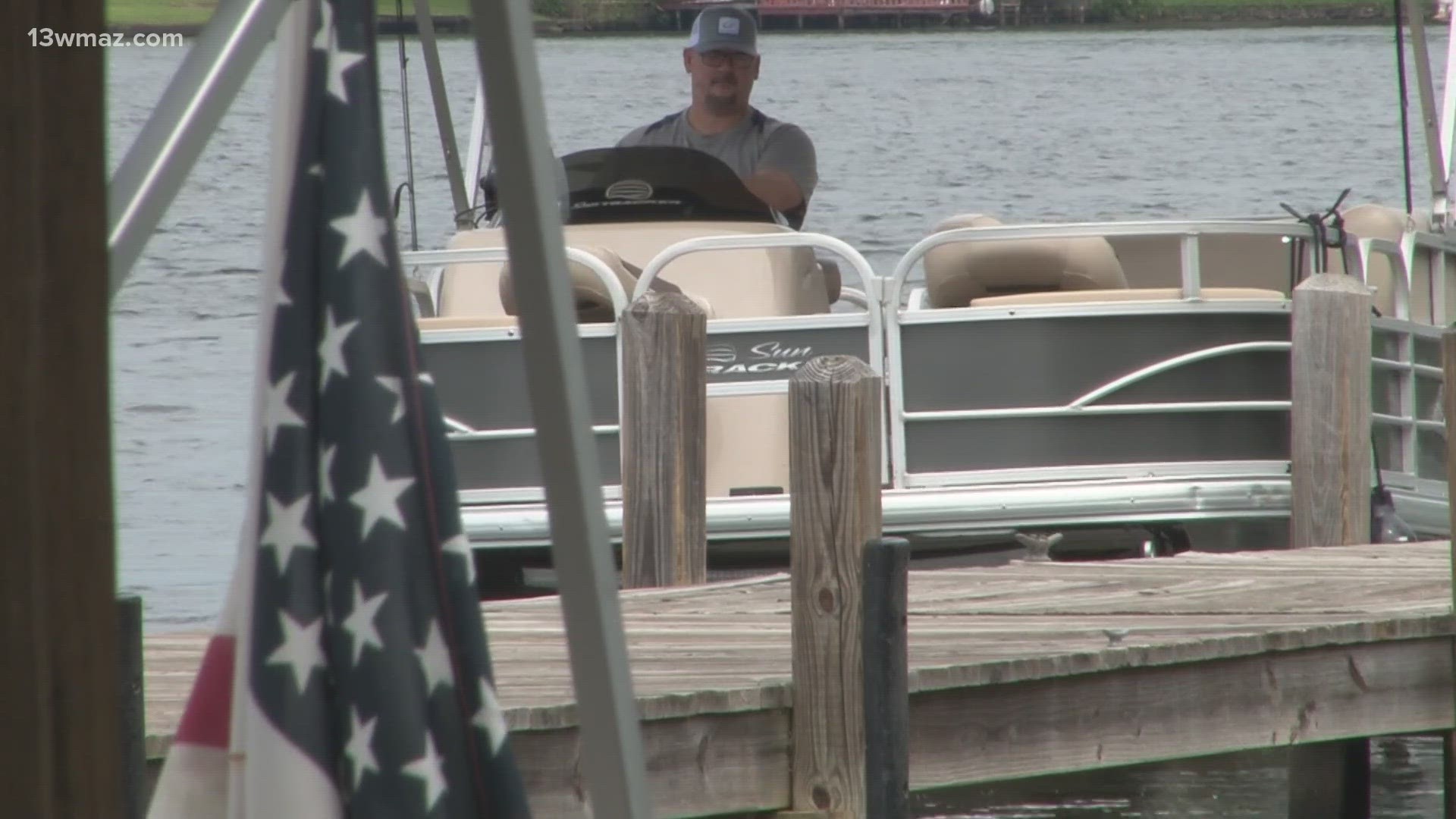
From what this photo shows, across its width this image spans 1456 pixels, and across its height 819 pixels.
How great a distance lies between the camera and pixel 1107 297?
7.11 meters

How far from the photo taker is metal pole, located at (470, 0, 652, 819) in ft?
4.52

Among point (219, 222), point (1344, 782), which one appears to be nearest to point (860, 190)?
point (219, 222)

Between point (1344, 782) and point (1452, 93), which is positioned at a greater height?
point (1452, 93)

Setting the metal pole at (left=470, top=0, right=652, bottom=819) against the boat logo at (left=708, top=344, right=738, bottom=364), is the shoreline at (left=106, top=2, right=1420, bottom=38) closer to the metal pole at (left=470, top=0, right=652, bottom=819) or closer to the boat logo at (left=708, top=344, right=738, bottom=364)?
the boat logo at (left=708, top=344, right=738, bottom=364)

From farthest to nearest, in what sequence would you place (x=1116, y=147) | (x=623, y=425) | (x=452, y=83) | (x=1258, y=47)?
(x=1258, y=47) < (x=452, y=83) < (x=1116, y=147) < (x=623, y=425)

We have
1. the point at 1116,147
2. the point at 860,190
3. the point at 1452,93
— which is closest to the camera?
the point at 1452,93

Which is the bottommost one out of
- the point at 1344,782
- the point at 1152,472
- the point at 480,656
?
the point at 1344,782

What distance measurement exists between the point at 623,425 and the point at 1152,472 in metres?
1.74

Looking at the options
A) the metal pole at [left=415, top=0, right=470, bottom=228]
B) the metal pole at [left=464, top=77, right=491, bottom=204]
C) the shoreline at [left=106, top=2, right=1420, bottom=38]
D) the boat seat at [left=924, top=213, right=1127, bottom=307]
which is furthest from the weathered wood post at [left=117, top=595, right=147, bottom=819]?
the shoreline at [left=106, top=2, right=1420, bottom=38]

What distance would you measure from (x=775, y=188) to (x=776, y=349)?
0.79m

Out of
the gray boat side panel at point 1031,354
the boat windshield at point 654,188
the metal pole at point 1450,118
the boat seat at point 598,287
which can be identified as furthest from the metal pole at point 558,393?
the metal pole at point 1450,118

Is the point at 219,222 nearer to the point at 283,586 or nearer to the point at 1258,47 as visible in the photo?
the point at 1258,47

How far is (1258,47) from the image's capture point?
46.4 meters

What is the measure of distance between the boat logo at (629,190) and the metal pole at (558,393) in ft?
20.3
